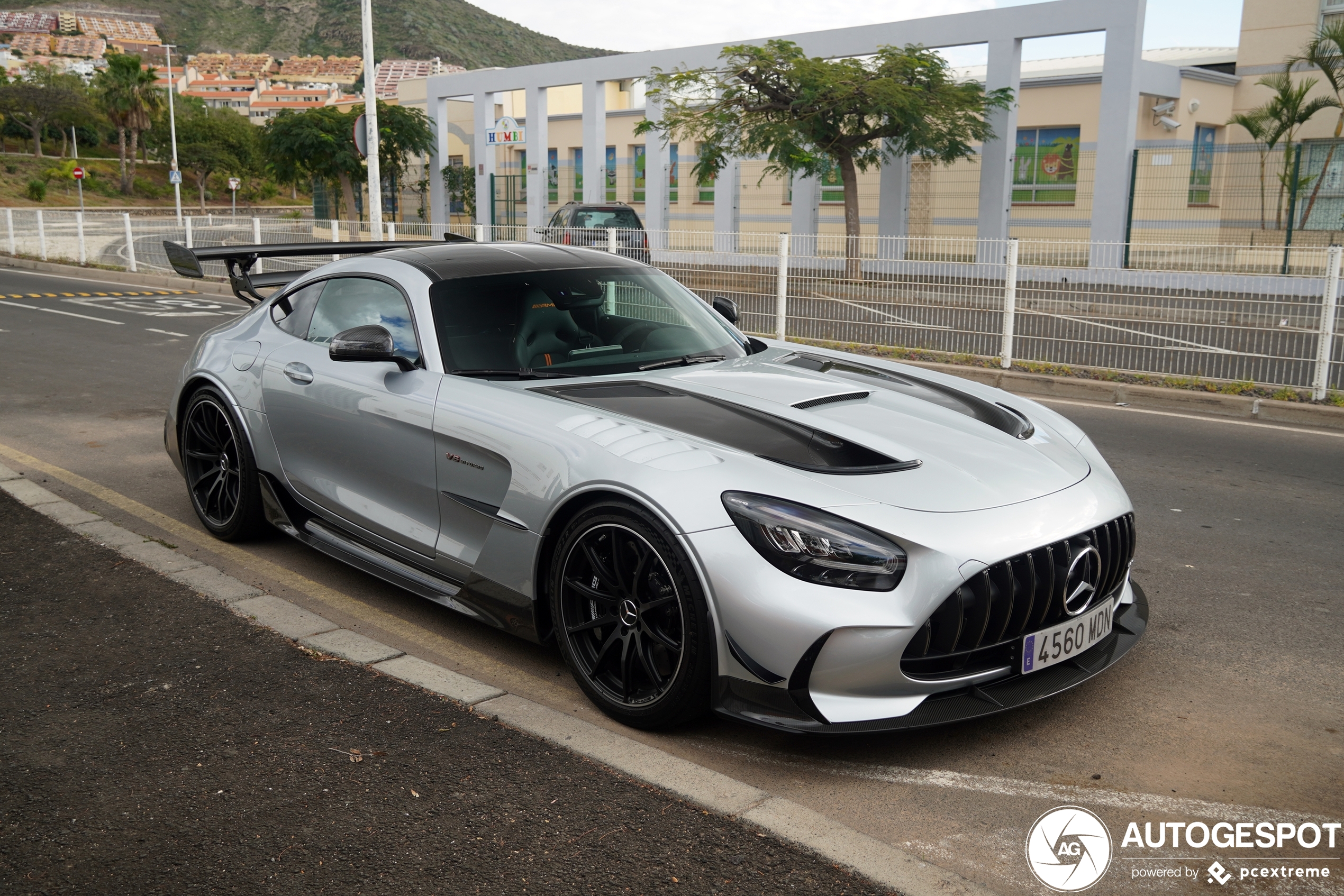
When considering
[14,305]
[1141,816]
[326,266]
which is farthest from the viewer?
[14,305]

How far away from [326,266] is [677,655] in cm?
286

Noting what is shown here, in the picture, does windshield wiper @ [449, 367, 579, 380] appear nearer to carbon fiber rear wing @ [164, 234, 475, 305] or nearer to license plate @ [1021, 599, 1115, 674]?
carbon fiber rear wing @ [164, 234, 475, 305]

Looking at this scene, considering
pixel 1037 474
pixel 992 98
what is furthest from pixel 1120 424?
pixel 992 98

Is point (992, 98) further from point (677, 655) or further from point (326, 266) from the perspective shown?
point (677, 655)

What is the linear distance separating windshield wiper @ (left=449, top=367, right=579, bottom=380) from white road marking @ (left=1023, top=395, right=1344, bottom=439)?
547 centimetres

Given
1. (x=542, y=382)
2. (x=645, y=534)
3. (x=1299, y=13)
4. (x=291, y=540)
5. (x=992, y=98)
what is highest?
(x=1299, y=13)

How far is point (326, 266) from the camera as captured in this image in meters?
5.17

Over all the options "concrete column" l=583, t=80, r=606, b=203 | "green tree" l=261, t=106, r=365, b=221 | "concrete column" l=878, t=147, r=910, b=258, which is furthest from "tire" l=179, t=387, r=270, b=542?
"green tree" l=261, t=106, r=365, b=221

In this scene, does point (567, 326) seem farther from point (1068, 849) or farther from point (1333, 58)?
point (1333, 58)

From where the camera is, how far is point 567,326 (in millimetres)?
4539

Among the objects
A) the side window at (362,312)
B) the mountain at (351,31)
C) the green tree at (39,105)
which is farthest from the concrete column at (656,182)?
the mountain at (351,31)

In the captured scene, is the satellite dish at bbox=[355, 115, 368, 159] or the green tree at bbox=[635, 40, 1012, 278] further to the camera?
the green tree at bbox=[635, 40, 1012, 278]

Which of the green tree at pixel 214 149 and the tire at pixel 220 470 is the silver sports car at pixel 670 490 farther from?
the green tree at pixel 214 149

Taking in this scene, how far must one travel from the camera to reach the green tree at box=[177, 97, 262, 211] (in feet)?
298
